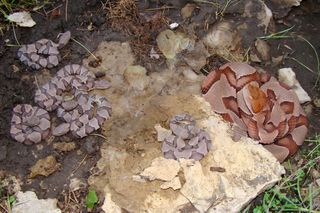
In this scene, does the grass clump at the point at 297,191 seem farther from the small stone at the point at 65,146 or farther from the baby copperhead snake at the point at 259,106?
the small stone at the point at 65,146

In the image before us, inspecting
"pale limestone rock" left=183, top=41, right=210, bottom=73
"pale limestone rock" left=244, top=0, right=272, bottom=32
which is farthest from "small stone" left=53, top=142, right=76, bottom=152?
"pale limestone rock" left=244, top=0, right=272, bottom=32

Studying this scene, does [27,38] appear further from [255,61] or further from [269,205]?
[269,205]

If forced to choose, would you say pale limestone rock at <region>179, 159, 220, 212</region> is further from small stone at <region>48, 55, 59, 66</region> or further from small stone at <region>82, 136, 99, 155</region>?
small stone at <region>48, 55, 59, 66</region>

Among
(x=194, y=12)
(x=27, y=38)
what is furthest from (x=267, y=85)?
(x=27, y=38)

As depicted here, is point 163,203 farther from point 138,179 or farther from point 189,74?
point 189,74

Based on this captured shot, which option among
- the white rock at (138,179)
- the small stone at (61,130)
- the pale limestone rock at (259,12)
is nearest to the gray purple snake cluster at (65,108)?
the small stone at (61,130)

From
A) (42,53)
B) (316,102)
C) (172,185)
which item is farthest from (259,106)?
(42,53)

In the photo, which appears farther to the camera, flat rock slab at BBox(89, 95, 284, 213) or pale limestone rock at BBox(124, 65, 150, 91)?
pale limestone rock at BBox(124, 65, 150, 91)
